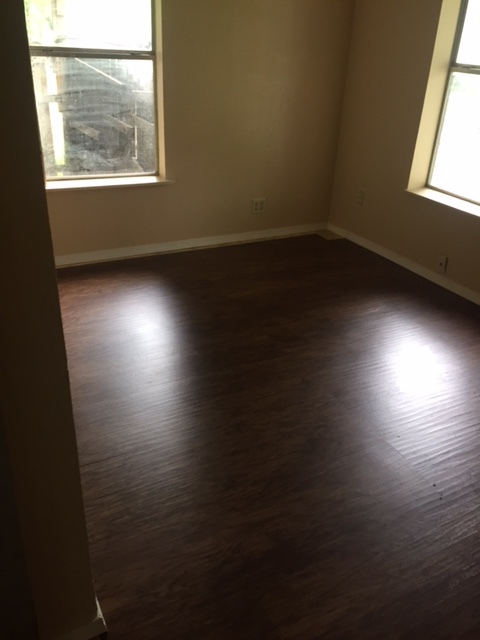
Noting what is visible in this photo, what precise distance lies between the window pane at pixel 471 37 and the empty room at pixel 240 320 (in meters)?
0.02

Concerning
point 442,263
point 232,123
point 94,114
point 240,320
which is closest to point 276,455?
point 240,320

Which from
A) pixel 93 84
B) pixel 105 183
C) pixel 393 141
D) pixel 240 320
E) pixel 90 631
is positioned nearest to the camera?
pixel 90 631

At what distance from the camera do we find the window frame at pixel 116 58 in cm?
334

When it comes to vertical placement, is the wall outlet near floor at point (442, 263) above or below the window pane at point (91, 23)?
below

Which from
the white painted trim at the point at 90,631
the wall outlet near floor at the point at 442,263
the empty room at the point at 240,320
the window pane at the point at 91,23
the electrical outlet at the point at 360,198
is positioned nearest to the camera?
the empty room at the point at 240,320

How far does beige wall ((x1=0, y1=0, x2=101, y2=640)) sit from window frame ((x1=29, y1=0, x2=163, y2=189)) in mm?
2708

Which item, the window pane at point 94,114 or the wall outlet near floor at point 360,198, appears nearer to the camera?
the window pane at point 94,114

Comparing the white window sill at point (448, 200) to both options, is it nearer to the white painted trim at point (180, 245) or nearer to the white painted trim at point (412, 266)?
the white painted trim at point (412, 266)

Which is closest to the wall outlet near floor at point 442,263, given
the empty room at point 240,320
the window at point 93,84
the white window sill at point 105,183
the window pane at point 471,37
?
the empty room at point 240,320

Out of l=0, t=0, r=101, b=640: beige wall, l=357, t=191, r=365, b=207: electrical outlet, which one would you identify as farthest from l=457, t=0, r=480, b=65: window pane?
l=0, t=0, r=101, b=640: beige wall

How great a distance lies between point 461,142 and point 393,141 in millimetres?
509

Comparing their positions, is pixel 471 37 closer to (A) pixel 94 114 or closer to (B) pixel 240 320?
(B) pixel 240 320

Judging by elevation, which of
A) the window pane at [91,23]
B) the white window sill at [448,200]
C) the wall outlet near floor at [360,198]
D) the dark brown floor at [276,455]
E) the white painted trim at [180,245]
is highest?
the window pane at [91,23]

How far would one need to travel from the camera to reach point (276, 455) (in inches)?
85.7
